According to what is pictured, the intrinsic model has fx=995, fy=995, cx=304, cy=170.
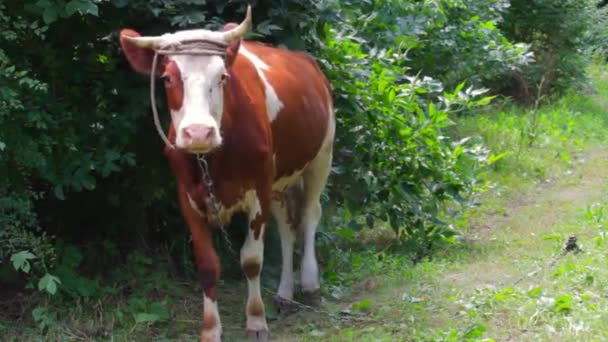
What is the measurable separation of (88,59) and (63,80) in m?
0.20

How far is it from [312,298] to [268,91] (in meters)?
1.46

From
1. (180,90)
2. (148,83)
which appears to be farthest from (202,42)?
(148,83)

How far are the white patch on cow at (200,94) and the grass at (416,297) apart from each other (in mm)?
1470

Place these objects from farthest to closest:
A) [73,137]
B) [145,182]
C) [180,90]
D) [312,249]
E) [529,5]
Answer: [529,5] < [312,249] < [145,182] < [73,137] < [180,90]

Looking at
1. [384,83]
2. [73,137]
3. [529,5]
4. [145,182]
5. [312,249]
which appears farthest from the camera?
[529,5]

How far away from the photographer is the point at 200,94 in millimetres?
4902

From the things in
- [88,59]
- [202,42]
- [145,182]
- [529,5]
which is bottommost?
[529,5]

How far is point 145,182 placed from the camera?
251 inches

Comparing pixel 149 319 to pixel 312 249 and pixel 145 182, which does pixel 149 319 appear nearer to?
pixel 145 182

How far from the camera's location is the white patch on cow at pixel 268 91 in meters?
5.90

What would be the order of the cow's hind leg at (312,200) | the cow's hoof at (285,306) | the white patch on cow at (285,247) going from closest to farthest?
the cow's hoof at (285,306), the white patch on cow at (285,247), the cow's hind leg at (312,200)

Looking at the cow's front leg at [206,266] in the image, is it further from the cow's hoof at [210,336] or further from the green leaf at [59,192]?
the green leaf at [59,192]

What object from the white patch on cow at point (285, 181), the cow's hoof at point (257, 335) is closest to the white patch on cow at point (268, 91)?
the white patch on cow at point (285, 181)

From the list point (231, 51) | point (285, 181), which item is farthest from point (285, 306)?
point (231, 51)
